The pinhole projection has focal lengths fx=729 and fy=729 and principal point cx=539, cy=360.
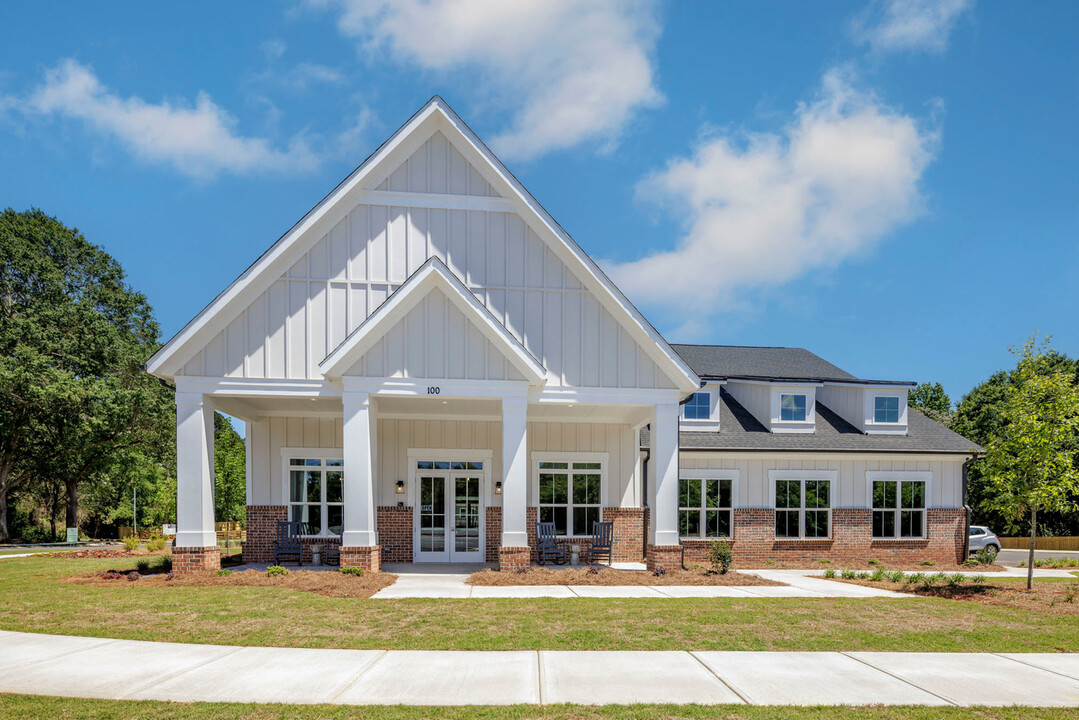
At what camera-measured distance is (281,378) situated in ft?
52.9

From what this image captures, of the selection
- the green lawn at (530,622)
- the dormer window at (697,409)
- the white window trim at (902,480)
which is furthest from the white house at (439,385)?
the green lawn at (530,622)

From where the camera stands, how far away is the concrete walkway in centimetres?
700

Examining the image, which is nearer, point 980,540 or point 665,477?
point 665,477

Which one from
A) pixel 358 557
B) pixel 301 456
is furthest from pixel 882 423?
pixel 301 456

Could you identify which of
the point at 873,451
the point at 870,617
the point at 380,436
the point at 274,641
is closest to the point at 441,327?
the point at 380,436

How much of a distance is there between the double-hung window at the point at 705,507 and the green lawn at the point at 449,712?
15408 mm

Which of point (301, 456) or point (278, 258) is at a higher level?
point (278, 258)

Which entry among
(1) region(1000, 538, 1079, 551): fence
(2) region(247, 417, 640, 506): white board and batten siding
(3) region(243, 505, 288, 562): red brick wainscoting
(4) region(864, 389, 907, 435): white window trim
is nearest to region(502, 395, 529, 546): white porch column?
(2) region(247, 417, 640, 506): white board and batten siding

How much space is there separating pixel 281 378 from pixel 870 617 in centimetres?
1245

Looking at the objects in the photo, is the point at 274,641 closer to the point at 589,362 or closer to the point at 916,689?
the point at 916,689

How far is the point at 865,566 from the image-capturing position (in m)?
21.6

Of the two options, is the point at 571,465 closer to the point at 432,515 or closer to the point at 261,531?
the point at 432,515

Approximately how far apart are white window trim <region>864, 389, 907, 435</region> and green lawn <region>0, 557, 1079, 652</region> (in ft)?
37.6

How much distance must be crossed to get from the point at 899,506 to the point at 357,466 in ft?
56.2
